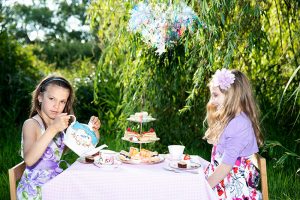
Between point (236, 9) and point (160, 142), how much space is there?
169 cm

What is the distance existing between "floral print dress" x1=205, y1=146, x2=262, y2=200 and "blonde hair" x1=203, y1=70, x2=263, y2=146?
0.16 m

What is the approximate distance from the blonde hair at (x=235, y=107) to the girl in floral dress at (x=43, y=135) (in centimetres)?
67

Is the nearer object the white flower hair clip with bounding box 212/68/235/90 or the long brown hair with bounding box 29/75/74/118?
the white flower hair clip with bounding box 212/68/235/90

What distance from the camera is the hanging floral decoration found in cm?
362

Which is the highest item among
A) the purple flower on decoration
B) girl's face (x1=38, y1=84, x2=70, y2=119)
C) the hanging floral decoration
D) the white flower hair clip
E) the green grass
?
the hanging floral decoration

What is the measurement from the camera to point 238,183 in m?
2.85

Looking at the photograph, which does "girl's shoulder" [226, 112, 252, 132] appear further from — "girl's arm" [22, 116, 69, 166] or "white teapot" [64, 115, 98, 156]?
"girl's arm" [22, 116, 69, 166]

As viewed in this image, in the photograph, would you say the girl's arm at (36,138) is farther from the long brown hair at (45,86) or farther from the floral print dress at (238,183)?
the floral print dress at (238,183)

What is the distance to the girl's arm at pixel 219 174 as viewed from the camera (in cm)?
271

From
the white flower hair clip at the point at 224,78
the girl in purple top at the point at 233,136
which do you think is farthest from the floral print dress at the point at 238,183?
the white flower hair clip at the point at 224,78

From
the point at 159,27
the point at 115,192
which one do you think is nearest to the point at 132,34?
the point at 159,27

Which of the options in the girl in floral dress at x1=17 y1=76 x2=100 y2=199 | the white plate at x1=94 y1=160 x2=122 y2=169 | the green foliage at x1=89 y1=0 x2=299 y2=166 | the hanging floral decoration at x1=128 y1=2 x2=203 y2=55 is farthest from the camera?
the green foliage at x1=89 y1=0 x2=299 y2=166

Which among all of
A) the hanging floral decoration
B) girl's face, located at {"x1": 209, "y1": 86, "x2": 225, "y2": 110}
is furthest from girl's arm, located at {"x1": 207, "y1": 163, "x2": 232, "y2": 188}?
the hanging floral decoration

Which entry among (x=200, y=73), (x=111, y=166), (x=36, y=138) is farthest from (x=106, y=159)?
(x=200, y=73)
